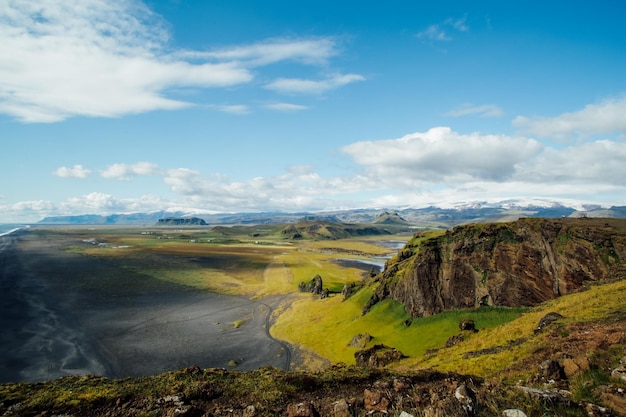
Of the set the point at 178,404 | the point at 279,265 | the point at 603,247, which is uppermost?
the point at 603,247

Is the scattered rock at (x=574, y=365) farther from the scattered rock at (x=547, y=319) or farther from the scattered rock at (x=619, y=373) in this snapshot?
the scattered rock at (x=547, y=319)

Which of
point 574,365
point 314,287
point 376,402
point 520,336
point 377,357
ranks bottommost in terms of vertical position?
point 314,287

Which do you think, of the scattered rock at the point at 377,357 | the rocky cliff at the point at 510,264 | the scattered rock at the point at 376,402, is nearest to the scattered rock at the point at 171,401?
the scattered rock at the point at 376,402

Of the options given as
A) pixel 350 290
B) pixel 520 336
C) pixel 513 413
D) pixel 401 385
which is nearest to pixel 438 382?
pixel 401 385

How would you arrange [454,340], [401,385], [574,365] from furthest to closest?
[454,340] → [401,385] → [574,365]

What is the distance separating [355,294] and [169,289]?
72.5 metres

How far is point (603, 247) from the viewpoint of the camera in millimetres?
45938

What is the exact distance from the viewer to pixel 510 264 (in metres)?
54.2

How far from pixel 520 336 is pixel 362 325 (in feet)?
125

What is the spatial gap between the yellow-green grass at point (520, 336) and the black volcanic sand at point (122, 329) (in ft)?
109

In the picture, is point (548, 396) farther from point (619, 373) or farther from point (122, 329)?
point (122, 329)

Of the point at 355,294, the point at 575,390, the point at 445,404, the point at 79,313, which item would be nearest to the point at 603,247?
the point at 575,390

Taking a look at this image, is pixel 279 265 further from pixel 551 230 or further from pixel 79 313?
pixel 551 230

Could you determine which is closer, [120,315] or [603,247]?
[603,247]
